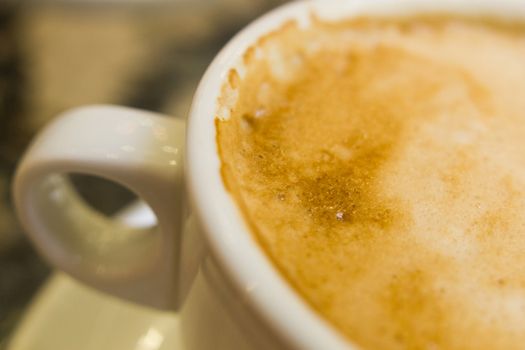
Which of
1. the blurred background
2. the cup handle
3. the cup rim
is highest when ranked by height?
the cup rim

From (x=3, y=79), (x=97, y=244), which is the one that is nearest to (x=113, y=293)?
(x=97, y=244)

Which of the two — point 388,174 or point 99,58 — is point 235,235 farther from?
point 99,58

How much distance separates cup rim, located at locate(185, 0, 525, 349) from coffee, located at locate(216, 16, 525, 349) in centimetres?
1

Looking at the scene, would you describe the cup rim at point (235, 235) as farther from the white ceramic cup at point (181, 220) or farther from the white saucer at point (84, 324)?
the white saucer at point (84, 324)

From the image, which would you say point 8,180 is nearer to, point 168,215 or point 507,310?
point 168,215

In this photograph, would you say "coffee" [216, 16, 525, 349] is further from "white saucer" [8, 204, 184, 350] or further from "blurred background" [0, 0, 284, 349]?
"blurred background" [0, 0, 284, 349]

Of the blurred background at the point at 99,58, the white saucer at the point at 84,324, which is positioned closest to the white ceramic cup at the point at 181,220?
the white saucer at the point at 84,324

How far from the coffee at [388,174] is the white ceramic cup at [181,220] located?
0.02 m

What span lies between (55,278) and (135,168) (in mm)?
451

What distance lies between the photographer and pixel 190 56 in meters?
1.59

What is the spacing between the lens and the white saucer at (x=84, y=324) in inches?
34.3

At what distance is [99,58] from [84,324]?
876 mm

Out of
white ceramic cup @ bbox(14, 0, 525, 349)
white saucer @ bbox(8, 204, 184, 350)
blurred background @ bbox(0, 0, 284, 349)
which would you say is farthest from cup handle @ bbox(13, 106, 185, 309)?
blurred background @ bbox(0, 0, 284, 349)

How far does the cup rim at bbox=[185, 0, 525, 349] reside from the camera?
0.42m
